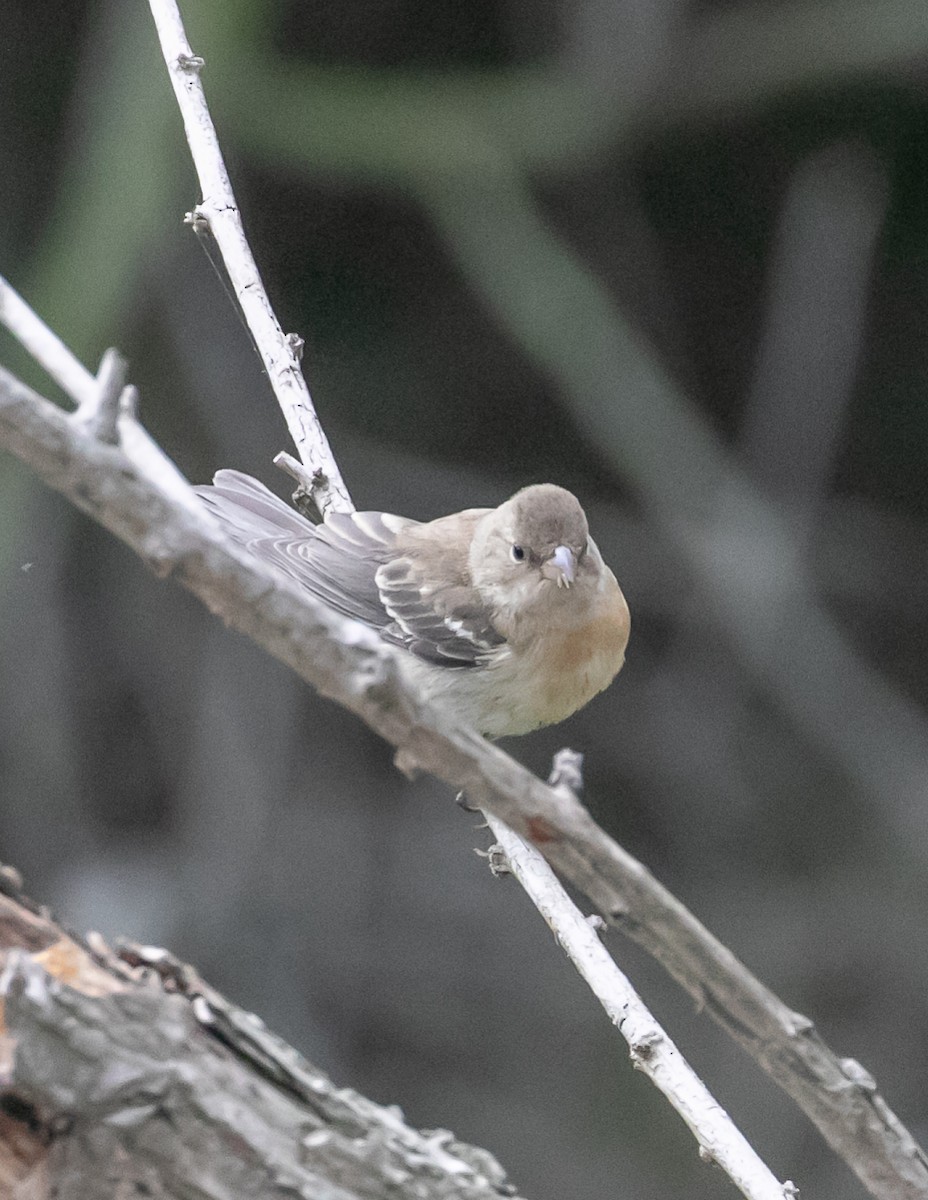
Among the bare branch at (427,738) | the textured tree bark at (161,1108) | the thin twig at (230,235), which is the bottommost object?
the textured tree bark at (161,1108)

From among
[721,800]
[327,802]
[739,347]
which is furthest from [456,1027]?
[739,347]

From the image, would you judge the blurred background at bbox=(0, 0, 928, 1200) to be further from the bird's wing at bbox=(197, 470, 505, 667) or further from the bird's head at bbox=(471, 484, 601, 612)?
the bird's head at bbox=(471, 484, 601, 612)

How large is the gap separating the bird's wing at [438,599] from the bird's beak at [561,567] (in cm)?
32

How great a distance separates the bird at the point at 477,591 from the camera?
4398 millimetres

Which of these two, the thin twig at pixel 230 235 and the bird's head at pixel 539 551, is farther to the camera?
the bird's head at pixel 539 551

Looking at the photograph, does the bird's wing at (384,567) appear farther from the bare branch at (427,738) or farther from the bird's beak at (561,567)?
the bare branch at (427,738)

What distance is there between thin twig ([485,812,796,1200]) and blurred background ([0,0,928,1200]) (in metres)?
3.29

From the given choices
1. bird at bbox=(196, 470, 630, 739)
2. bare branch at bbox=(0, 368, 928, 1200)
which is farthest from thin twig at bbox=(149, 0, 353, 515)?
bare branch at bbox=(0, 368, 928, 1200)

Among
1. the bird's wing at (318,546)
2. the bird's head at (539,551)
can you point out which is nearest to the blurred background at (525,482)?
the bird's wing at (318,546)

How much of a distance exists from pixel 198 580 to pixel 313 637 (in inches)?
6.3

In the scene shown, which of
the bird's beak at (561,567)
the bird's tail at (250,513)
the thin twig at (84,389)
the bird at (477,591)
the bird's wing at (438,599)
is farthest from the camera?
the bird's tail at (250,513)

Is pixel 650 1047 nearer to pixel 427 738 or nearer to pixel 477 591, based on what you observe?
pixel 427 738

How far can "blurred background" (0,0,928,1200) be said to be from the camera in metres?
6.39

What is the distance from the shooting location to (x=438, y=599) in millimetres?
4750
